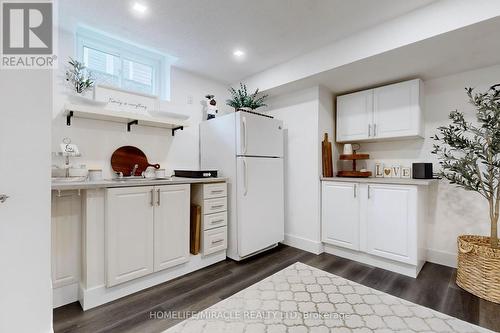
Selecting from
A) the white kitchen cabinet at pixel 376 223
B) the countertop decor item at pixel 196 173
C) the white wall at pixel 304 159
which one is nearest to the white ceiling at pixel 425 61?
the white wall at pixel 304 159

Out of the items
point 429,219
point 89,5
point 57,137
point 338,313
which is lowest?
point 338,313

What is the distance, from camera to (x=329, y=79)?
2859mm

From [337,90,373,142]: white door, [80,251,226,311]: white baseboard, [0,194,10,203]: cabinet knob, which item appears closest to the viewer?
[0,194,10,203]: cabinet knob

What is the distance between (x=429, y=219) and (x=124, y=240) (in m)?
3.28

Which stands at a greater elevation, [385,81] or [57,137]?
[385,81]

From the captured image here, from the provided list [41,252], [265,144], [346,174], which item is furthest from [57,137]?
[346,174]

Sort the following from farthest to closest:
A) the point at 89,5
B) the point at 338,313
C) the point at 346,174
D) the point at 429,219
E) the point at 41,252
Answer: the point at 346,174
the point at 429,219
the point at 89,5
the point at 338,313
the point at 41,252

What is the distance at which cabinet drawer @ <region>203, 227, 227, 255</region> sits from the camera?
2.57 metres

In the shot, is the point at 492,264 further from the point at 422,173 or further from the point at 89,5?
the point at 89,5

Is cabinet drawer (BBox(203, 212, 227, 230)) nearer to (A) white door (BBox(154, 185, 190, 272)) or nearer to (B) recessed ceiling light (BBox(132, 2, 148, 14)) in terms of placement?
(A) white door (BBox(154, 185, 190, 272))

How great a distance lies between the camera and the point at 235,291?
6.87ft

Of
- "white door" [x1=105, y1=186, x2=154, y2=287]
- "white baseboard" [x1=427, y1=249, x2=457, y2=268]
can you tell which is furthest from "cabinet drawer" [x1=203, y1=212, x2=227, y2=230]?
"white baseboard" [x1=427, y1=249, x2=457, y2=268]

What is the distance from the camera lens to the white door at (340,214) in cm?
281

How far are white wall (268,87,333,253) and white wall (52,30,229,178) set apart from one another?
1.10m
